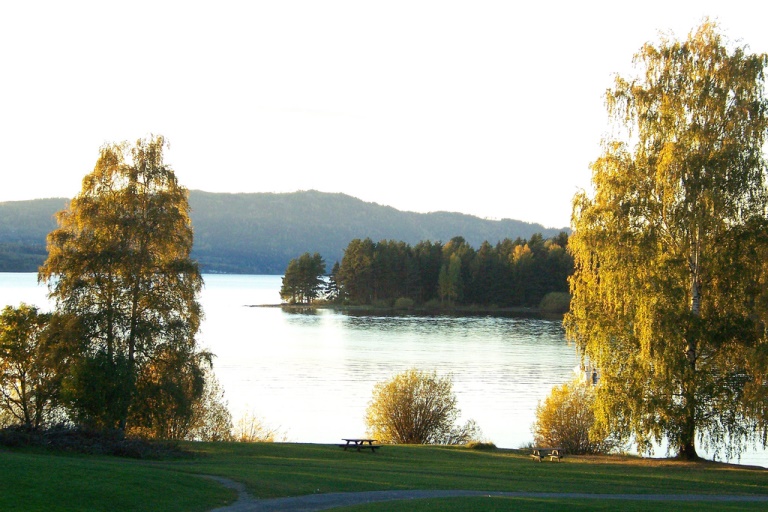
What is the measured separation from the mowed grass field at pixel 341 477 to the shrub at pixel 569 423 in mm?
4839

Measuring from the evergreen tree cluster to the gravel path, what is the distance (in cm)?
13014

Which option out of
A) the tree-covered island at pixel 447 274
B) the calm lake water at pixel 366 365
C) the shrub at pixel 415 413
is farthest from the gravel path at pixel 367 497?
the tree-covered island at pixel 447 274

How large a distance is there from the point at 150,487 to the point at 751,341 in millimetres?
20614

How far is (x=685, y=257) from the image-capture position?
2886 cm

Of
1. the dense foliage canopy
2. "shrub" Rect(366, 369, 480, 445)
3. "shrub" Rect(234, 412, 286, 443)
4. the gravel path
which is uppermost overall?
the dense foliage canopy

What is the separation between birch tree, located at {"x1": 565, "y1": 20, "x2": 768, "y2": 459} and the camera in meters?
27.9

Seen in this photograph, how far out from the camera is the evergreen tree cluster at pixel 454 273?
6053 inches

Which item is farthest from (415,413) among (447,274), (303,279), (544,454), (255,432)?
(303,279)

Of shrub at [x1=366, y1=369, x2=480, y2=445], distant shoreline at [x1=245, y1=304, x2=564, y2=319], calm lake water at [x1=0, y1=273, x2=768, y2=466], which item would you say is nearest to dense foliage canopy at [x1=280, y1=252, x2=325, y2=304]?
distant shoreline at [x1=245, y1=304, x2=564, y2=319]

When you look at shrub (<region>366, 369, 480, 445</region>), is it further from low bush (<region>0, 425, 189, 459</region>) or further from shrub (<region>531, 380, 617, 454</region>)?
low bush (<region>0, 425, 189, 459</region>)

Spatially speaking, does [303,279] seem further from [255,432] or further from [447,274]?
[255,432]

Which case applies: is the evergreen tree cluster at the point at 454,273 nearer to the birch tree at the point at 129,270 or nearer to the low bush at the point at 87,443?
the birch tree at the point at 129,270

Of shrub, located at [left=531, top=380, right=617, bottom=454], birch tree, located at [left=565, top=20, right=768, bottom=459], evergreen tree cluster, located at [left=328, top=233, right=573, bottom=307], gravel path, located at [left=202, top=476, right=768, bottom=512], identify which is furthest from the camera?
evergreen tree cluster, located at [left=328, top=233, right=573, bottom=307]

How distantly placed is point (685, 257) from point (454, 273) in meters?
125
